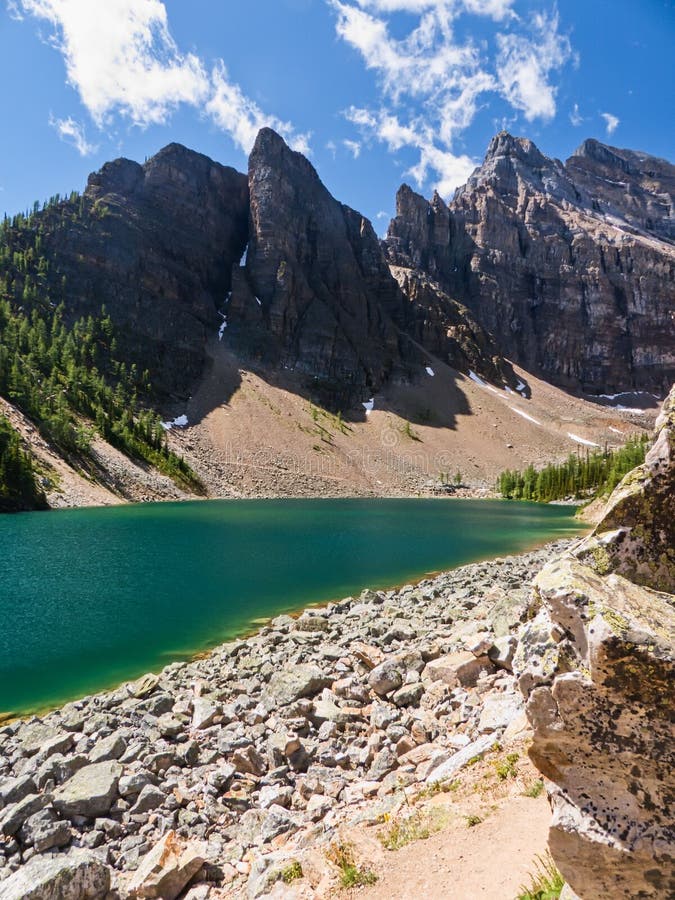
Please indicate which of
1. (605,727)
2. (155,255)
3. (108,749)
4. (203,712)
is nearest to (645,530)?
(605,727)

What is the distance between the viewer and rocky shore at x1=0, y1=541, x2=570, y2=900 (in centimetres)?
661

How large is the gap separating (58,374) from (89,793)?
12276cm

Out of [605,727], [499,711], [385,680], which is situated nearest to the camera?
[605,727]

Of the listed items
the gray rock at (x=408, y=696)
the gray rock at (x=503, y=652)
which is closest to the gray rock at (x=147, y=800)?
the gray rock at (x=408, y=696)

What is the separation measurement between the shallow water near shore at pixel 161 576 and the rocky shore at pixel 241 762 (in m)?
4.04

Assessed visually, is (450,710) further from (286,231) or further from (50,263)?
(286,231)

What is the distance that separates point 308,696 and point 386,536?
41.5 meters

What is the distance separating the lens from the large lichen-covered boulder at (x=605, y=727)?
2.89 metres

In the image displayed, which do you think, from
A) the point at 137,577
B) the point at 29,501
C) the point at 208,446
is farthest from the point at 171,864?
the point at 208,446

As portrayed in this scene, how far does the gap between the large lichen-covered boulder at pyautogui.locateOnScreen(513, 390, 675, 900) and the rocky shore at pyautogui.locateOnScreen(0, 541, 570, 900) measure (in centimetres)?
92

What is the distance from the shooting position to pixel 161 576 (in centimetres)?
3055

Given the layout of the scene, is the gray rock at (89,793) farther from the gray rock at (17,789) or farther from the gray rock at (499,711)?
the gray rock at (499,711)

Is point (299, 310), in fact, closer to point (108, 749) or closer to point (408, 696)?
point (408, 696)

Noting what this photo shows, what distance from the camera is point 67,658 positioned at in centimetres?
1720
